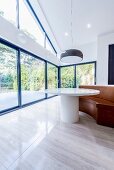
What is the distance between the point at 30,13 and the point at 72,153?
5472 millimetres

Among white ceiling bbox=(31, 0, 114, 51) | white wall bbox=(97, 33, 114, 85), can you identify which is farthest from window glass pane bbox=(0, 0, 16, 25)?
white wall bbox=(97, 33, 114, 85)

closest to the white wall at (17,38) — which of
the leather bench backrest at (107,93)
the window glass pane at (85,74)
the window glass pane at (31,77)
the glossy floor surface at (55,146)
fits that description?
the window glass pane at (31,77)

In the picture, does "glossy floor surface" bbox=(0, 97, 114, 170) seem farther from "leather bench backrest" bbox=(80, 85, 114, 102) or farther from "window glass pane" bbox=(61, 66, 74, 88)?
"window glass pane" bbox=(61, 66, 74, 88)

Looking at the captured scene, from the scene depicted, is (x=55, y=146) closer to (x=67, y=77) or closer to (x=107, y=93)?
(x=107, y=93)

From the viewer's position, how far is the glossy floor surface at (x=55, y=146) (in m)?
1.58

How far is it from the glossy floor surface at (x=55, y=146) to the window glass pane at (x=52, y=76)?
4462mm

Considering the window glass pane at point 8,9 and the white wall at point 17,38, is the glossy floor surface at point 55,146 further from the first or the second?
the window glass pane at point 8,9

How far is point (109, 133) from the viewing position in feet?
8.04

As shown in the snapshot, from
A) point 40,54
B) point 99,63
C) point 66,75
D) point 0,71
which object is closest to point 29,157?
point 0,71

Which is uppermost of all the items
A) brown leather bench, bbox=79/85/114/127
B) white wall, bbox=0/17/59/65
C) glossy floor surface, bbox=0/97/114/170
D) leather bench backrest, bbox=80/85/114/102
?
white wall, bbox=0/17/59/65

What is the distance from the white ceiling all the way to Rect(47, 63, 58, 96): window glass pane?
1.92 meters

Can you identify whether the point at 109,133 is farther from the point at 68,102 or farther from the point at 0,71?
the point at 0,71

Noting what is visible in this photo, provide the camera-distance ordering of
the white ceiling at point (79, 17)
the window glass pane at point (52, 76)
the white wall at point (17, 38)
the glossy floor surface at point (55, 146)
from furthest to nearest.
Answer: the window glass pane at point (52, 76)
the white ceiling at point (79, 17)
the white wall at point (17, 38)
the glossy floor surface at point (55, 146)

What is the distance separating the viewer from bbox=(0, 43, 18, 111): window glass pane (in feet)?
13.0
